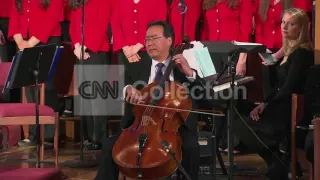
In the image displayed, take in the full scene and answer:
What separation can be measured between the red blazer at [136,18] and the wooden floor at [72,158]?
3.29ft

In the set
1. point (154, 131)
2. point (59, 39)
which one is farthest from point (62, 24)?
point (154, 131)

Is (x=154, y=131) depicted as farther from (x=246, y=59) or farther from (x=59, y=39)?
(x=59, y=39)

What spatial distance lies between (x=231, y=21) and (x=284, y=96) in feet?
3.70

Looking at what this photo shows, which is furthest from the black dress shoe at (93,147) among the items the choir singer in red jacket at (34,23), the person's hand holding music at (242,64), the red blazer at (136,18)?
the person's hand holding music at (242,64)

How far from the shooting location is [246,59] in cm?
462

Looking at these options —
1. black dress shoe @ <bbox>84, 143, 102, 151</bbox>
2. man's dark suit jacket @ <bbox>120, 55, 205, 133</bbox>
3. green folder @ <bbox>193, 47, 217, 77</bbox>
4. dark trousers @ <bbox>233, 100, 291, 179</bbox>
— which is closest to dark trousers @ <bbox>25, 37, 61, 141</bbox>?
black dress shoe @ <bbox>84, 143, 102, 151</bbox>

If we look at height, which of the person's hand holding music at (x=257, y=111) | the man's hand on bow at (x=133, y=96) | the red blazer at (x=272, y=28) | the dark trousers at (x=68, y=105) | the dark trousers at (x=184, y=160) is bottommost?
the dark trousers at (x=184, y=160)

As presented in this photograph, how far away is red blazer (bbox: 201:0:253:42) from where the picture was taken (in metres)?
5.14

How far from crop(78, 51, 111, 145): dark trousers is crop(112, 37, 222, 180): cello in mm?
1917

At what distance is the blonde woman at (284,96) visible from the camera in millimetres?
4215

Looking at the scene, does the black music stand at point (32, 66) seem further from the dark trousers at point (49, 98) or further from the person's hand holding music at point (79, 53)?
the dark trousers at point (49, 98)

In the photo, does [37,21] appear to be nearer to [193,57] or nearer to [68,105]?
[68,105]

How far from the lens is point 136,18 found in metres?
5.14

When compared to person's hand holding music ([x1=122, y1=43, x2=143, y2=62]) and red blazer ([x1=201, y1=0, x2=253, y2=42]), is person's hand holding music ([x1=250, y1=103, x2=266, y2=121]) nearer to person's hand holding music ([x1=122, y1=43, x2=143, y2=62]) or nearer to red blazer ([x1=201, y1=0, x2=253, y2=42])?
red blazer ([x1=201, y1=0, x2=253, y2=42])
